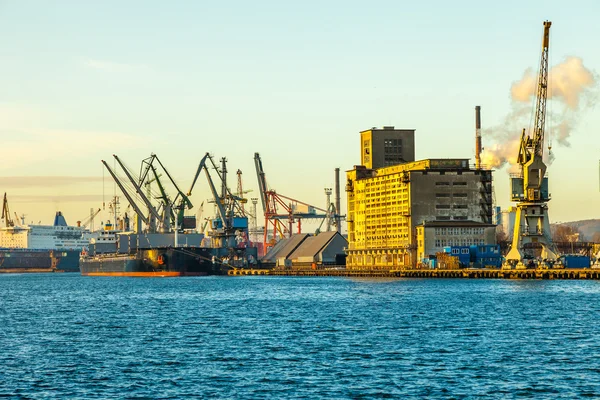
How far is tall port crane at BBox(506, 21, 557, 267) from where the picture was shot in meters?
147

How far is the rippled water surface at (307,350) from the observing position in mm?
42188

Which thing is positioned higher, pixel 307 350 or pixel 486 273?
pixel 486 273

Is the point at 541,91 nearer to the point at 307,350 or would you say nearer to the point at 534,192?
the point at 534,192

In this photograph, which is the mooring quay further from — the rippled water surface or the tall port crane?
the rippled water surface

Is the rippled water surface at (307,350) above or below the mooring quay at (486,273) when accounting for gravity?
below

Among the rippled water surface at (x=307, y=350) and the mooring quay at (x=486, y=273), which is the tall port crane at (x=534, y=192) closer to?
the mooring quay at (x=486, y=273)

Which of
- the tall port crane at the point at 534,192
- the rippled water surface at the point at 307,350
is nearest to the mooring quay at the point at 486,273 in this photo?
the tall port crane at the point at 534,192

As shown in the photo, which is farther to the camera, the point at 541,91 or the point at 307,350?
the point at 541,91

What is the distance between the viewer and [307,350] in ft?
178

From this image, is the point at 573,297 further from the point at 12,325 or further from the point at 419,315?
the point at 12,325

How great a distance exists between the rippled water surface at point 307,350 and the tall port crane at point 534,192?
179 ft

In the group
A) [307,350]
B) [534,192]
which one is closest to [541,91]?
[534,192]

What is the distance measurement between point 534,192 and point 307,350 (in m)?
97.3

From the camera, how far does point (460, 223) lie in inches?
7510
